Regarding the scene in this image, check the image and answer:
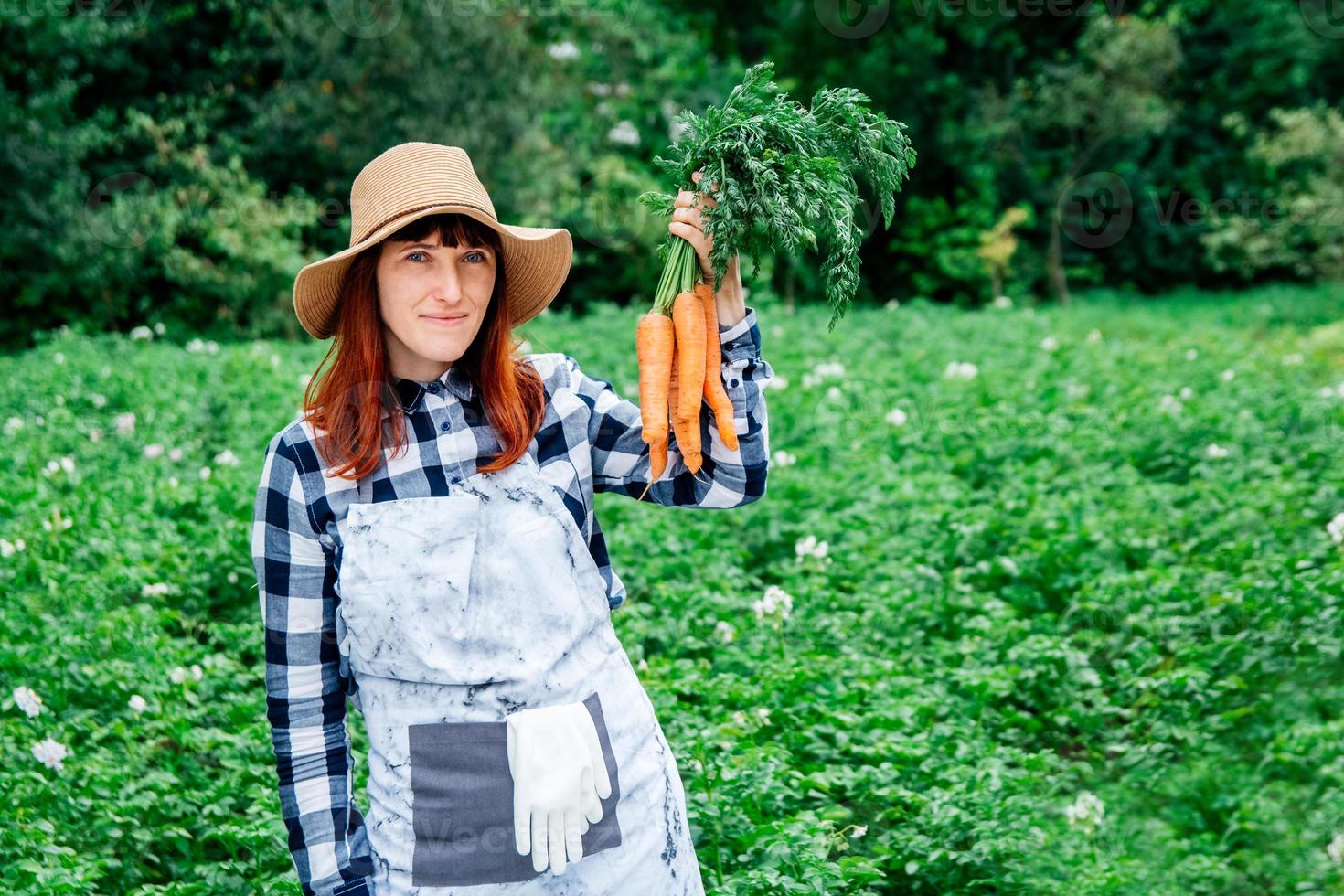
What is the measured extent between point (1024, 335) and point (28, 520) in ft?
28.1

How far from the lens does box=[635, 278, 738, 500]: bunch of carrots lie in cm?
190

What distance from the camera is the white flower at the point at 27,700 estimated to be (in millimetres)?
3214

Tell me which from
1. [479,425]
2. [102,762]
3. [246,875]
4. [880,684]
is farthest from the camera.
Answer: [880,684]

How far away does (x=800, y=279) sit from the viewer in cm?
1802

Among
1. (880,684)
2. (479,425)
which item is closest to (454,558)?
(479,425)

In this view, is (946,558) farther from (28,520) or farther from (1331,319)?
(1331,319)

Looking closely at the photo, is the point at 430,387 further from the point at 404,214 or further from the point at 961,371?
the point at 961,371

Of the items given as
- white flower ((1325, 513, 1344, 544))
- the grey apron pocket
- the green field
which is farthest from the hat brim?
white flower ((1325, 513, 1344, 544))

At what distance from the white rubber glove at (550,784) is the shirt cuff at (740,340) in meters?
0.63

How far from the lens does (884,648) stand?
4230mm

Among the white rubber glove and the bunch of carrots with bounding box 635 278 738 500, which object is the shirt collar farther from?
the white rubber glove

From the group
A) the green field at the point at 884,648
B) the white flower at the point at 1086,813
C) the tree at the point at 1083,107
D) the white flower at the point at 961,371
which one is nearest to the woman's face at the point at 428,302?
the green field at the point at 884,648

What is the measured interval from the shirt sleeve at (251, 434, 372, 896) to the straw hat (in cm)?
28

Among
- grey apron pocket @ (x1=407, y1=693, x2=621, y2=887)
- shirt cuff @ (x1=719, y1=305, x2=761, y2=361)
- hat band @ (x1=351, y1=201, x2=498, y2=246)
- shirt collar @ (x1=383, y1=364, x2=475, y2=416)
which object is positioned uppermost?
hat band @ (x1=351, y1=201, x2=498, y2=246)
